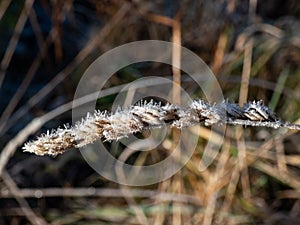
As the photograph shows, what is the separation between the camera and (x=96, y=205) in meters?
1.35

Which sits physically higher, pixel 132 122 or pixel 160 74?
pixel 160 74

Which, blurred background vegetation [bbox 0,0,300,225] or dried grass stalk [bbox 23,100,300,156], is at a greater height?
blurred background vegetation [bbox 0,0,300,225]

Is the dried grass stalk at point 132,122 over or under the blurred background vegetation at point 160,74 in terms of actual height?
under

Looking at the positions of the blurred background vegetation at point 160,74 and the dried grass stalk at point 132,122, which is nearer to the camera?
the dried grass stalk at point 132,122

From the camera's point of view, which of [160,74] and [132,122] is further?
[160,74]

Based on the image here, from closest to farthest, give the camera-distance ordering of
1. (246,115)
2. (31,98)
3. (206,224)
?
(246,115)
(206,224)
(31,98)

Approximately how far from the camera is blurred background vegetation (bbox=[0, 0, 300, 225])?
126cm

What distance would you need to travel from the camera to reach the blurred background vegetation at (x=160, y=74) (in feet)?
4.13

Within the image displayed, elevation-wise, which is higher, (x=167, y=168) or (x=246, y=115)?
(x=167, y=168)

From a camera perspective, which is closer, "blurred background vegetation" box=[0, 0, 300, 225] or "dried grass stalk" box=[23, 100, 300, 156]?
"dried grass stalk" box=[23, 100, 300, 156]

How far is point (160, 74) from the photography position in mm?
1549

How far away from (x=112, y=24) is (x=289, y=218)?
2.26ft

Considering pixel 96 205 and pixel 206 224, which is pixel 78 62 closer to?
pixel 96 205

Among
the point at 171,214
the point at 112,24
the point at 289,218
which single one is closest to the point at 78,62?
the point at 112,24
